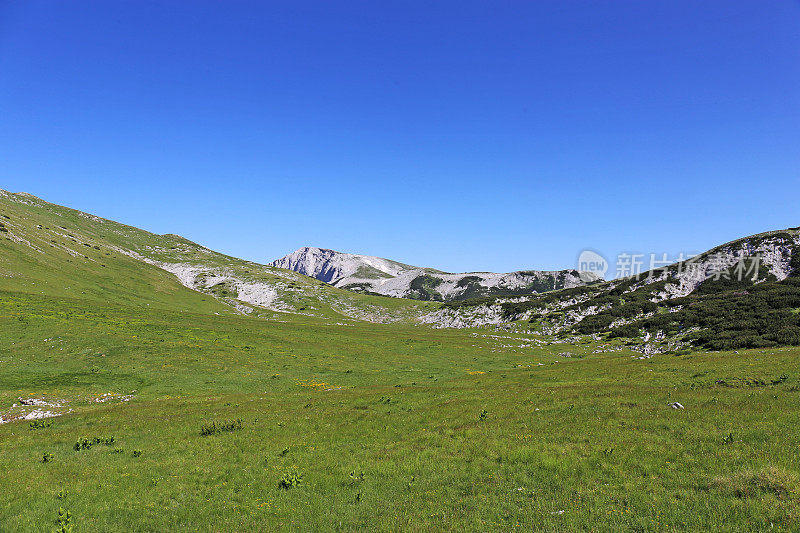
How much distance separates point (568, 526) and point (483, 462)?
5846 millimetres

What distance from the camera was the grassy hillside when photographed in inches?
477

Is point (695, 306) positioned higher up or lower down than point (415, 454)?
higher up

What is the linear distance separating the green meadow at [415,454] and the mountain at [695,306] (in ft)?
64.8

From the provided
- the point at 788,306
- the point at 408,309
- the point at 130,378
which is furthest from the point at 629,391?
the point at 408,309

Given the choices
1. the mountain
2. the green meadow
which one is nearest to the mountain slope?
the mountain

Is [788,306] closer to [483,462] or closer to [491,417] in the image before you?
[491,417]

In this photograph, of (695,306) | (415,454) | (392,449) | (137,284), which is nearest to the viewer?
(415,454)

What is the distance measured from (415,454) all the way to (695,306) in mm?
86601

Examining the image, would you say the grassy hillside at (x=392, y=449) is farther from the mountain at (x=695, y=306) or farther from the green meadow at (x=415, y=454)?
the mountain at (x=695, y=306)

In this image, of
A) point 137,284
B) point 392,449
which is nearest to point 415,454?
point 392,449

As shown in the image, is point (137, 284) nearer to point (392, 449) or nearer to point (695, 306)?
point (392, 449)

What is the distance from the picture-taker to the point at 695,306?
7681cm

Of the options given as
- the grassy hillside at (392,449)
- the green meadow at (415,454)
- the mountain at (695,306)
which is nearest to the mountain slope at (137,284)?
the mountain at (695,306)

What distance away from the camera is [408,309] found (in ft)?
582
